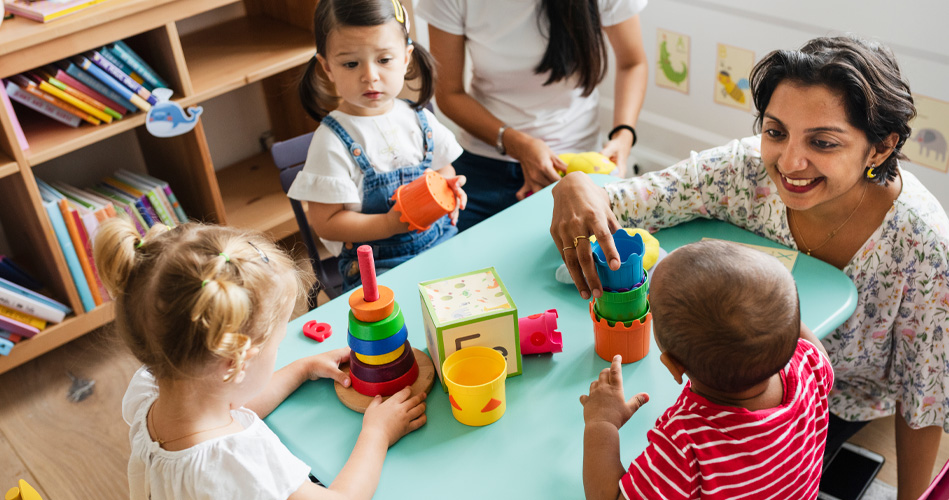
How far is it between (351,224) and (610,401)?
817 mm

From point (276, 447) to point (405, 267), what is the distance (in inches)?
20.0

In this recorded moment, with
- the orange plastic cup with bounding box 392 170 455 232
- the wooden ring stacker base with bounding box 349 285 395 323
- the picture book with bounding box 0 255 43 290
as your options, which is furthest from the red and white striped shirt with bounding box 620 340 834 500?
the picture book with bounding box 0 255 43 290

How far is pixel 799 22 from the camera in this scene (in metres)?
2.43

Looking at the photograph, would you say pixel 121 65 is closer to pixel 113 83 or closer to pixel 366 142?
pixel 113 83

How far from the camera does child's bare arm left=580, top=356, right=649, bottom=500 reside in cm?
98

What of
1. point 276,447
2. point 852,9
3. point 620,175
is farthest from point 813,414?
point 852,9

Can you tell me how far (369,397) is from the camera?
1.18 m

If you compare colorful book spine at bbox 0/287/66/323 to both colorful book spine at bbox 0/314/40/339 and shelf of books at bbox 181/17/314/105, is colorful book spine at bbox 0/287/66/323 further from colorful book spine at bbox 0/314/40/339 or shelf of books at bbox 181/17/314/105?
shelf of books at bbox 181/17/314/105

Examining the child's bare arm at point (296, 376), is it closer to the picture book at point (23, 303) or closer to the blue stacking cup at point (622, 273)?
the blue stacking cup at point (622, 273)

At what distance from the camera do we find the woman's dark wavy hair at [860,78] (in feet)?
4.13

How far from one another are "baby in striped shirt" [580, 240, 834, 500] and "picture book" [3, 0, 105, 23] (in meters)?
1.79

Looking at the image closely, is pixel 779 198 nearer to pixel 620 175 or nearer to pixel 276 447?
pixel 620 175

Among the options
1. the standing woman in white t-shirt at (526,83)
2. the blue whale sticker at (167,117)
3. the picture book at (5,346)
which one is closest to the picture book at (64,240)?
the picture book at (5,346)

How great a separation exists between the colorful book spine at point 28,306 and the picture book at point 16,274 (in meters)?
0.09
